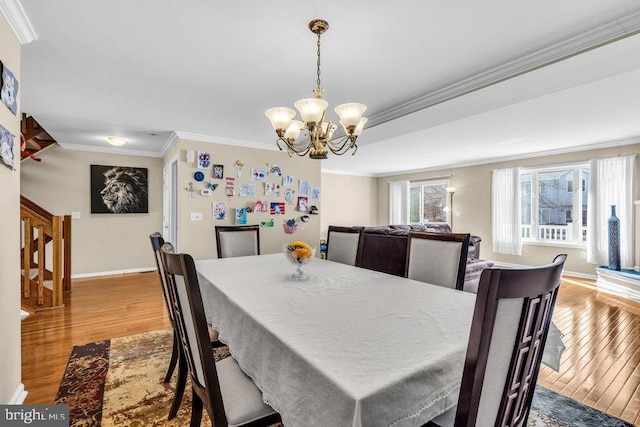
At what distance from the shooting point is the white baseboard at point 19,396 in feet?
5.65

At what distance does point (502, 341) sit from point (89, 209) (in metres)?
6.24

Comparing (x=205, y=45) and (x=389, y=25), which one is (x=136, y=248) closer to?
(x=205, y=45)

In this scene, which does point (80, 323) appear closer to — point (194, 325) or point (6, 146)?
point (6, 146)

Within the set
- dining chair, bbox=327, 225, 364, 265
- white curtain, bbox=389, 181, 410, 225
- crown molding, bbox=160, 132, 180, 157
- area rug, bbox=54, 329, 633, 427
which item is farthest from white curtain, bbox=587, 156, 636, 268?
crown molding, bbox=160, 132, 180, 157

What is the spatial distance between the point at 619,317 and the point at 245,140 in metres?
5.09

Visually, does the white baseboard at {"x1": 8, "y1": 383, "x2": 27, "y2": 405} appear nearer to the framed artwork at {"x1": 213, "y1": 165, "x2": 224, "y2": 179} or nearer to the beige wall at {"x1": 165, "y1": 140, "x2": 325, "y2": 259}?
the beige wall at {"x1": 165, "y1": 140, "x2": 325, "y2": 259}

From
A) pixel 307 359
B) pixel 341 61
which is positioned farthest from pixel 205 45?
pixel 307 359

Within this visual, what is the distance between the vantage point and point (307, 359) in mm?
917

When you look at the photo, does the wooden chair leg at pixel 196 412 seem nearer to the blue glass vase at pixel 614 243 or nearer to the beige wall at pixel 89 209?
the beige wall at pixel 89 209

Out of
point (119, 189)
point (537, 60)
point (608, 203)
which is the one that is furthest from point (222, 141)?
point (608, 203)

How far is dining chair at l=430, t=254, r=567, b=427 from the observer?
69 centimetres

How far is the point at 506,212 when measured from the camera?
20.4 ft

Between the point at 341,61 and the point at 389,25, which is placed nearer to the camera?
the point at 389,25

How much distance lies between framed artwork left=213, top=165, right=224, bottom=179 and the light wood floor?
179 cm
